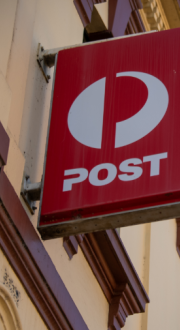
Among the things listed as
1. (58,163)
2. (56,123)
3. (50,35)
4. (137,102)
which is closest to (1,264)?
(58,163)

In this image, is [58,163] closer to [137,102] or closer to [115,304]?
[137,102]

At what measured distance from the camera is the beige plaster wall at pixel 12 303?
14.7 ft

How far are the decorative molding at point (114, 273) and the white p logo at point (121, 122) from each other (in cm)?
167

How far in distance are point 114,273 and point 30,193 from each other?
6.52ft

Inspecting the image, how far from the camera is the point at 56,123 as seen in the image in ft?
16.6

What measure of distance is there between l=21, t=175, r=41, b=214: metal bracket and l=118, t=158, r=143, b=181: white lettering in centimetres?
90

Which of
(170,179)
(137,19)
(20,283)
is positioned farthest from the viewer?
(137,19)

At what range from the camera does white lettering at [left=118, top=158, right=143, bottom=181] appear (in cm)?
449

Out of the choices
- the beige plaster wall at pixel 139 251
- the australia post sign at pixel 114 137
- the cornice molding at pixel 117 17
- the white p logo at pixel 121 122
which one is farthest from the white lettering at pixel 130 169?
the beige plaster wall at pixel 139 251

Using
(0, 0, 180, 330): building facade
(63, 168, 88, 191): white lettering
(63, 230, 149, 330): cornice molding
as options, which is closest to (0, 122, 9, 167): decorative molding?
(0, 0, 180, 330): building facade

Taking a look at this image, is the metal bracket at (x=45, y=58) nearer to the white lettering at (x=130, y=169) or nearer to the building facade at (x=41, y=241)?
the building facade at (x=41, y=241)

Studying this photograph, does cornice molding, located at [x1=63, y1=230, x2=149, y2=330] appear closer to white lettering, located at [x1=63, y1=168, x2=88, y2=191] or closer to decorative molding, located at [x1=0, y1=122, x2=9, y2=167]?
white lettering, located at [x1=63, y1=168, x2=88, y2=191]

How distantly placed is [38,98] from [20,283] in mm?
1913

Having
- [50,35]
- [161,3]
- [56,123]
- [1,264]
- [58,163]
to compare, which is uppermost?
[161,3]
